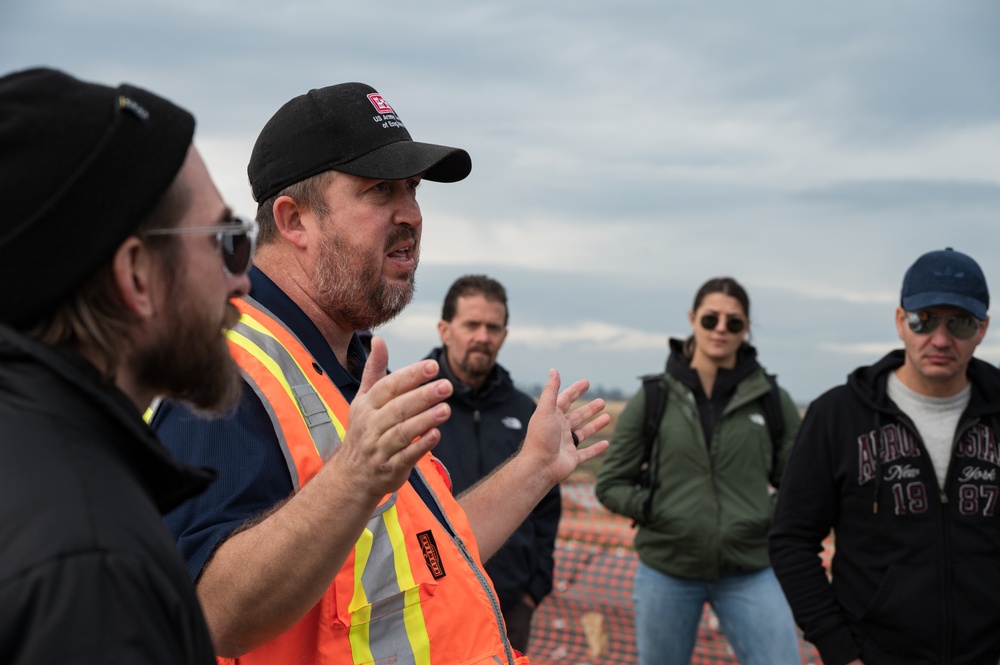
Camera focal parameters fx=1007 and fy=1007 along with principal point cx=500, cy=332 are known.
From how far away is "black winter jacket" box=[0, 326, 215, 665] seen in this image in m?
1.18

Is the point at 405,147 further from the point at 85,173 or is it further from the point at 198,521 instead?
the point at 85,173

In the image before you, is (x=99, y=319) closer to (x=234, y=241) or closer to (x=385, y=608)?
(x=234, y=241)

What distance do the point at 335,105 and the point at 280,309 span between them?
0.62m

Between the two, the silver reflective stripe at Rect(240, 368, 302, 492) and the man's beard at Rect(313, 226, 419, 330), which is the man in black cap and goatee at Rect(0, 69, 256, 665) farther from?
the man's beard at Rect(313, 226, 419, 330)

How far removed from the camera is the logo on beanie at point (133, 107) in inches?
57.9

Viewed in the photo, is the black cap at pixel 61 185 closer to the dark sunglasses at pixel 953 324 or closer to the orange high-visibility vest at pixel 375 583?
the orange high-visibility vest at pixel 375 583

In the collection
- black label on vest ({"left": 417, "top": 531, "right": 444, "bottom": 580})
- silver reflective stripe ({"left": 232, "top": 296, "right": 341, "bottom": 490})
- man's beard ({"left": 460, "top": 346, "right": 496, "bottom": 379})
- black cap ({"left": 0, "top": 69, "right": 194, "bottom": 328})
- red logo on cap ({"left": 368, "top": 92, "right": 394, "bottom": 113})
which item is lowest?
black label on vest ({"left": 417, "top": 531, "right": 444, "bottom": 580})

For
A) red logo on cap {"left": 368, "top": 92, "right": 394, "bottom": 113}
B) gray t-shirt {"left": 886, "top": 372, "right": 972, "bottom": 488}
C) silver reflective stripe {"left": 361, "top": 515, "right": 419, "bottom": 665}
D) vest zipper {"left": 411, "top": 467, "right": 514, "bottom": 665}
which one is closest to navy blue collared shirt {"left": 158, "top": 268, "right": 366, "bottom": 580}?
silver reflective stripe {"left": 361, "top": 515, "right": 419, "bottom": 665}

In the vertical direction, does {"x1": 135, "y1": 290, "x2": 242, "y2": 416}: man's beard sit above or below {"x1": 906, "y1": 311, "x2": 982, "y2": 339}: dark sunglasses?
below

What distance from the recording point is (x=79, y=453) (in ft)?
4.32

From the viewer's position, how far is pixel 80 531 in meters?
1.23

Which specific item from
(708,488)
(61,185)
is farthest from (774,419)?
(61,185)

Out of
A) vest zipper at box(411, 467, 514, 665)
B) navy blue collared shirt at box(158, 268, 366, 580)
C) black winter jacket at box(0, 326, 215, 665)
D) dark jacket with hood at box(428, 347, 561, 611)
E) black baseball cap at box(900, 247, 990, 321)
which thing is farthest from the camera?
dark jacket with hood at box(428, 347, 561, 611)

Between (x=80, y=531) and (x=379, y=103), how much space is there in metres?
2.04
